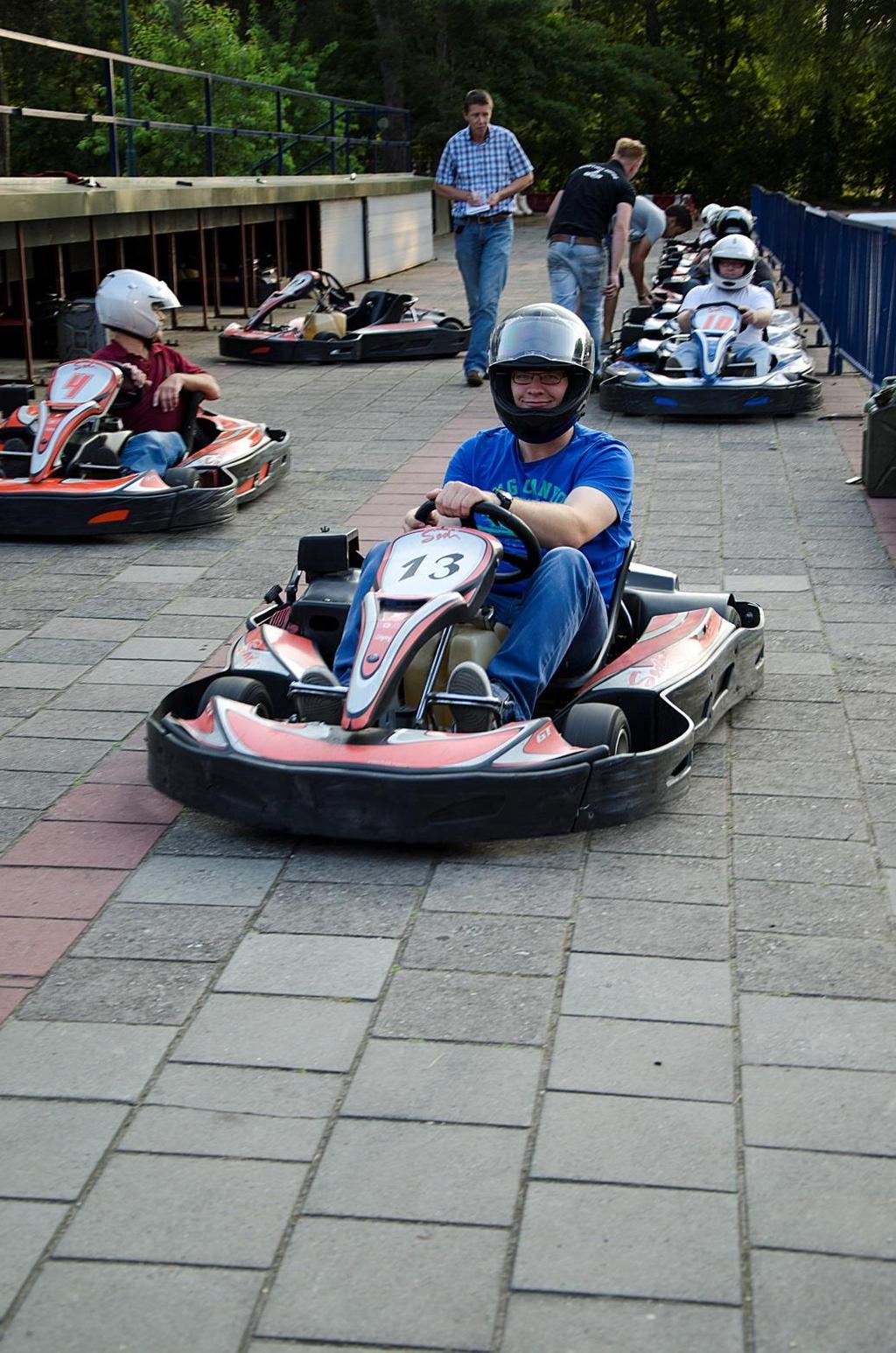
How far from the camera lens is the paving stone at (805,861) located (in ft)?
13.1

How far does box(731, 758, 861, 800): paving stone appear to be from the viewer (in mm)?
4566

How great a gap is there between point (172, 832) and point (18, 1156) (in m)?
1.55

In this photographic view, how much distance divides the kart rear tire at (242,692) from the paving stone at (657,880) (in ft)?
3.30

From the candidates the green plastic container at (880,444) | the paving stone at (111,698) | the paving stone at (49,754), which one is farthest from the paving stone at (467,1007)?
the green plastic container at (880,444)

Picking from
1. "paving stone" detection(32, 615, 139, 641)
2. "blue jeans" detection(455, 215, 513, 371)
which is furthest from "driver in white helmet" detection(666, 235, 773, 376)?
"paving stone" detection(32, 615, 139, 641)

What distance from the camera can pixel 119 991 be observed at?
343cm

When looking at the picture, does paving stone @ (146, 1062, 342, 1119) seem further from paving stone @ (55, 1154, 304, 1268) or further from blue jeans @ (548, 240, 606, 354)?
blue jeans @ (548, 240, 606, 354)

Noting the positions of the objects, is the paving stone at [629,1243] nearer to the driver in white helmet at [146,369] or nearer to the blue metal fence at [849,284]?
the driver in white helmet at [146,369]

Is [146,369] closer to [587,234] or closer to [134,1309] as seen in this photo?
[587,234]

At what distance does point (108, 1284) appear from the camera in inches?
97.4

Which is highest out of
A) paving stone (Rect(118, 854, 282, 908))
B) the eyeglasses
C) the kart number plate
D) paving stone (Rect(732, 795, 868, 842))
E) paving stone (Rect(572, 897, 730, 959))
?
the eyeglasses

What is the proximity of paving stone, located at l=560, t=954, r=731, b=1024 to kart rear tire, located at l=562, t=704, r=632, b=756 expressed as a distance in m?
0.80

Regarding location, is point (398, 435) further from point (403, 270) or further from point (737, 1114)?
point (403, 270)

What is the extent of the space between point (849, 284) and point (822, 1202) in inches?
438
